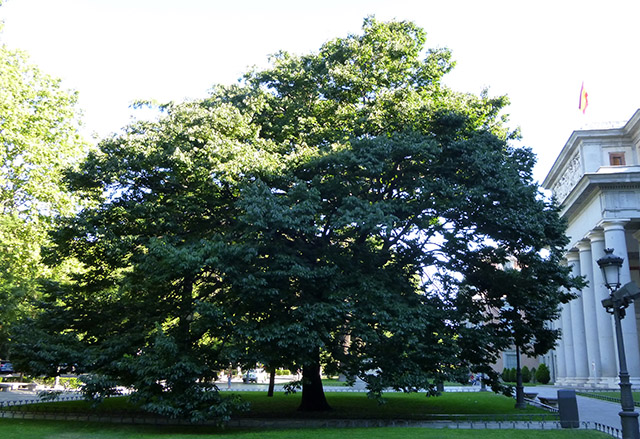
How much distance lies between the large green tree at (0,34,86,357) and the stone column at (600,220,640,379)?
33.0m

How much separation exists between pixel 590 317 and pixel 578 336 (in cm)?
437

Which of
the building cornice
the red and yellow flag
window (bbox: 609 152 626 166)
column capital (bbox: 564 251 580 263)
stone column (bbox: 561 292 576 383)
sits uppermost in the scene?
the red and yellow flag

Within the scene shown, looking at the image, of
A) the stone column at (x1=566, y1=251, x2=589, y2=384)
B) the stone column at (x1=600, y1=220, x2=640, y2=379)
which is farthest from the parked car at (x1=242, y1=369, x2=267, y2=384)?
the stone column at (x1=600, y1=220, x2=640, y2=379)

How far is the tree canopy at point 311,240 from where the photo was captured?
693 inches

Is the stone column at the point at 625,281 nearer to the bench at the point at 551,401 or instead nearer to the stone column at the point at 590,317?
the stone column at the point at 590,317

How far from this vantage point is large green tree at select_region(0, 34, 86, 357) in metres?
29.1

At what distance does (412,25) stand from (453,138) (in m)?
6.90

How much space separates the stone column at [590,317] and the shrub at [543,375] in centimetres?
1779

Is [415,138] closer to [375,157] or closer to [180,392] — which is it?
[375,157]

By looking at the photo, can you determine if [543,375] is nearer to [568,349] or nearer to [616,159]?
[568,349]

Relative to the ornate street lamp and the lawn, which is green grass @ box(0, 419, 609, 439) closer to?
the lawn

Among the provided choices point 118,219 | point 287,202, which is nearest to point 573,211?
point 287,202

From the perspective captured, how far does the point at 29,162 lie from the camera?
30.7 meters

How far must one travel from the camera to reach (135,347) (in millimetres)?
19516
